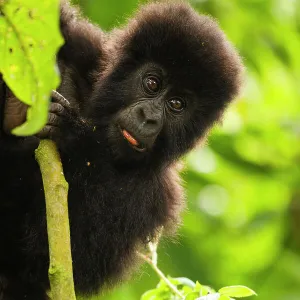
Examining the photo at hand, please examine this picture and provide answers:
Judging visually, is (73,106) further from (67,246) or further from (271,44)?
(271,44)

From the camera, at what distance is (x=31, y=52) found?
1850 millimetres

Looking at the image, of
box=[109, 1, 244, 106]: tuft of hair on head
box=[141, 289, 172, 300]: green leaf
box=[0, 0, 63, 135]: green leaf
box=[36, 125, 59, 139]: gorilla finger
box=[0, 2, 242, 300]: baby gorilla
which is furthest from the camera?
box=[109, 1, 244, 106]: tuft of hair on head

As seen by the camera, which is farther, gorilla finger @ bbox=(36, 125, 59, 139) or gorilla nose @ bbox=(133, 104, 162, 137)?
gorilla nose @ bbox=(133, 104, 162, 137)

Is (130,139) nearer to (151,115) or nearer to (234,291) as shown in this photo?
(151,115)

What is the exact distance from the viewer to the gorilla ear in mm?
3766

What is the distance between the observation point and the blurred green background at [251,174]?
5.72 meters

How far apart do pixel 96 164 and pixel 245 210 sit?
3368 mm

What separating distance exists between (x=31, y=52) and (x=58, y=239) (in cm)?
77

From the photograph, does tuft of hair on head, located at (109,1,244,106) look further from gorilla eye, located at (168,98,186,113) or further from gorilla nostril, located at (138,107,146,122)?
gorilla nostril, located at (138,107,146,122)

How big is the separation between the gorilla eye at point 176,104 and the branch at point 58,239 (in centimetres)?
120

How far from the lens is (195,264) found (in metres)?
5.55

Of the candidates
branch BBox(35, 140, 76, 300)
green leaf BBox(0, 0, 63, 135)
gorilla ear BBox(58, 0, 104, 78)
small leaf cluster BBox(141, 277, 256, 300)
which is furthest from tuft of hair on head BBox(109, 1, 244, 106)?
green leaf BBox(0, 0, 63, 135)

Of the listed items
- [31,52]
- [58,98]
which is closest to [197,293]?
[58,98]

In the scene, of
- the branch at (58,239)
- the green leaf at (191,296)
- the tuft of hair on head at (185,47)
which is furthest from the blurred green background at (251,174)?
the branch at (58,239)
